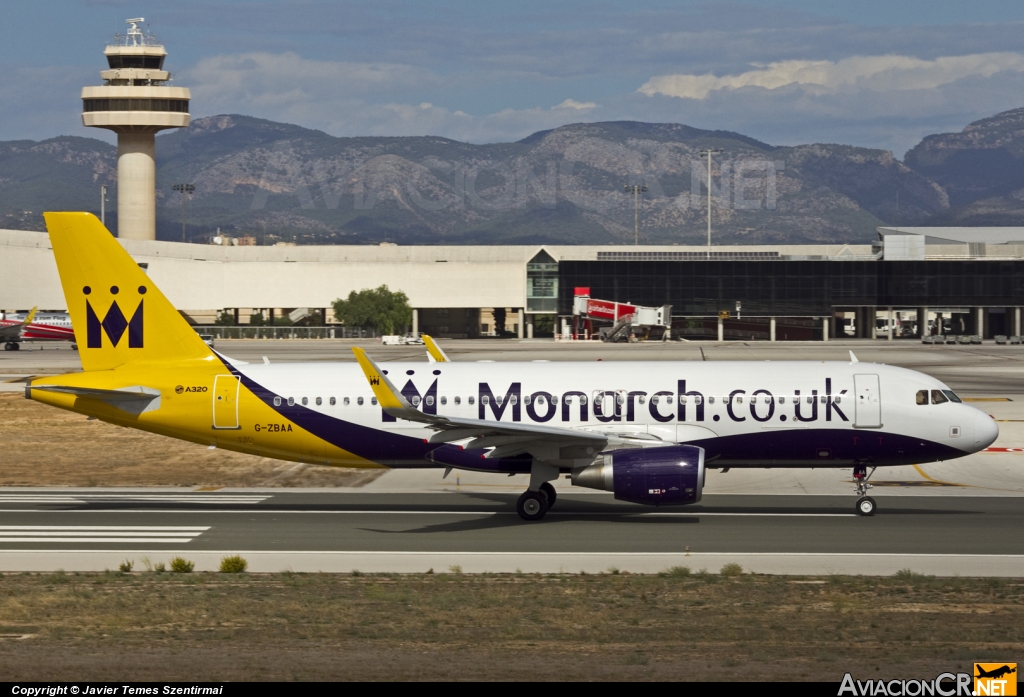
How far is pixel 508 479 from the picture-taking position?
39.6m

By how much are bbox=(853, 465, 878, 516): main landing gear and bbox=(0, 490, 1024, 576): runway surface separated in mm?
466

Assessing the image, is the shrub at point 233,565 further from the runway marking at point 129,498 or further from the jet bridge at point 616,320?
the jet bridge at point 616,320

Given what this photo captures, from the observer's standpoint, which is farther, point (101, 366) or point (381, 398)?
point (101, 366)

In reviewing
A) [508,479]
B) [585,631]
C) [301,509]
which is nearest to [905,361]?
[508,479]

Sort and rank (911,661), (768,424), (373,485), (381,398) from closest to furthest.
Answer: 1. (911,661)
2. (381,398)
3. (768,424)
4. (373,485)

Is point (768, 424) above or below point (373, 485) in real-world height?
above

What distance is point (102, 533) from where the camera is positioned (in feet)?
96.4

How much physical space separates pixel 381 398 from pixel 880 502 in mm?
15667

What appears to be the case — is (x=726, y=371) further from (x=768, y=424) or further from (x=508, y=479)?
(x=508, y=479)

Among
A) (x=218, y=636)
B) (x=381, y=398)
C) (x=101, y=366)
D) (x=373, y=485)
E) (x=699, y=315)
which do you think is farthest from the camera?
(x=699, y=315)

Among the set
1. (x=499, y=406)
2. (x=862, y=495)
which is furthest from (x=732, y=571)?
(x=499, y=406)

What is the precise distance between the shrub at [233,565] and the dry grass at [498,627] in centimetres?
64

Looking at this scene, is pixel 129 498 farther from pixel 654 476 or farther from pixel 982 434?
pixel 982 434

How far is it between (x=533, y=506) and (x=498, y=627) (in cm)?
1205
